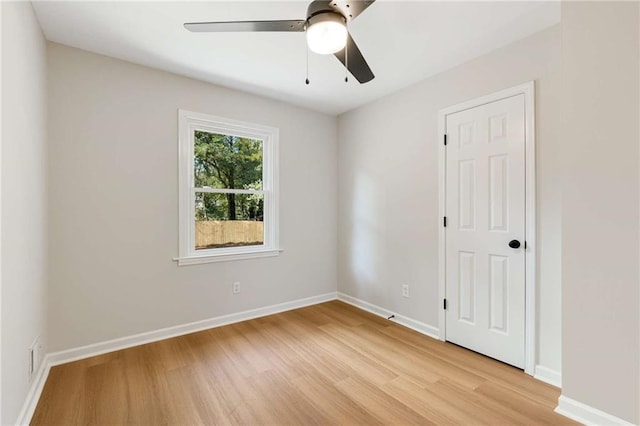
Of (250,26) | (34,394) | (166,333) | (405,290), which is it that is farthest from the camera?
(405,290)

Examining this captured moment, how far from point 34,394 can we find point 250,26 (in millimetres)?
2647

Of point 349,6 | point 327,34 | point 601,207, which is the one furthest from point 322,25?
point 601,207

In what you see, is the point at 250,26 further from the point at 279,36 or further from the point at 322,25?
the point at 279,36

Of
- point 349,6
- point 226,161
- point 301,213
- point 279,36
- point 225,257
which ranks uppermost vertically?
point 279,36

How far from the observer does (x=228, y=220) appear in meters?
3.28

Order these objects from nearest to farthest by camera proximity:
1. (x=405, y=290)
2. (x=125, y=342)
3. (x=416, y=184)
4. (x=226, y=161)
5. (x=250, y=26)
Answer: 1. (x=250, y=26)
2. (x=125, y=342)
3. (x=416, y=184)
4. (x=405, y=290)
5. (x=226, y=161)

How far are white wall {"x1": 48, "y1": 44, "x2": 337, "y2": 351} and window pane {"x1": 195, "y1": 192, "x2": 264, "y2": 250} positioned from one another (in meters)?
0.26

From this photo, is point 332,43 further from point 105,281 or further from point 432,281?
point 105,281

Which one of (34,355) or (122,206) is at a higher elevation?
(122,206)

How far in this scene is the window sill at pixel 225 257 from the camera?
2885mm

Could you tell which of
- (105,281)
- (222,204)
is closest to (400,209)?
(222,204)

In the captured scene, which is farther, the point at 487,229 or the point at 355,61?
the point at 487,229

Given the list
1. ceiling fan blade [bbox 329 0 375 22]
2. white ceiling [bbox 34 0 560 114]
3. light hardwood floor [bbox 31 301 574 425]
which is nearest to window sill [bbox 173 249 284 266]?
light hardwood floor [bbox 31 301 574 425]

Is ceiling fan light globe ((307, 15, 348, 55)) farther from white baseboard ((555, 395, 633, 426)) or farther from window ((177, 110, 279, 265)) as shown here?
white baseboard ((555, 395, 633, 426))
